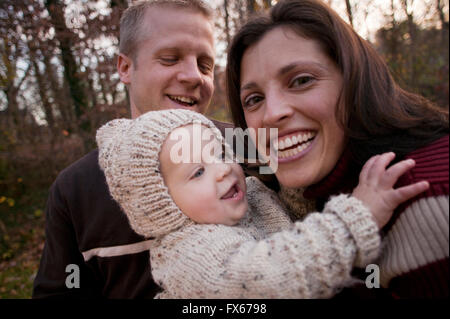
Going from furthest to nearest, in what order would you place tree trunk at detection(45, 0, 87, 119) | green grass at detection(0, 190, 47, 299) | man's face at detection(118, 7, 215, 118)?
tree trunk at detection(45, 0, 87, 119)
green grass at detection(0, 190, 47, 299)
man's face at detection(118, 7, 215, 118)

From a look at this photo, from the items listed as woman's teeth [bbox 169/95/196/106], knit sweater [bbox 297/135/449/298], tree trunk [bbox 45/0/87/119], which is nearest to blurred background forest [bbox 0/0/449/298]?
tree trunk [bbox 45/0/87/119]

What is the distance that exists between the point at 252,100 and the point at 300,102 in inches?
14.4

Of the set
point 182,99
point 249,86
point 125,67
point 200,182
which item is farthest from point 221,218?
point 125,67

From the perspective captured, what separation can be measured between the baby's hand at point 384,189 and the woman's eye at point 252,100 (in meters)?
0.78

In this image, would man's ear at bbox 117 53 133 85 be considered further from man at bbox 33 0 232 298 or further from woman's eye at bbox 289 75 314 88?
woman's eye at bbox 289 75 314 88

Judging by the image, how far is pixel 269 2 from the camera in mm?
5691

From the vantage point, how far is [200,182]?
168cm

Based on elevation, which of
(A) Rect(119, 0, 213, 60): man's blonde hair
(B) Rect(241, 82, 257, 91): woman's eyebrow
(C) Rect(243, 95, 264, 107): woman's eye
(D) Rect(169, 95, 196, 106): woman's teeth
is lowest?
(C) Rect(243, 95, 264, 107): woman's eye

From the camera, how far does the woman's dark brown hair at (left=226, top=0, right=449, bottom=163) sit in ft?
5.09

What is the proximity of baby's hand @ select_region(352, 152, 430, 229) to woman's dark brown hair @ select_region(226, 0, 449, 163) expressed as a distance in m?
0.19

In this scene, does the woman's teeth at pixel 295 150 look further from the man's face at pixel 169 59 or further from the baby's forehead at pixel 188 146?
the man's face at pixel 169 59

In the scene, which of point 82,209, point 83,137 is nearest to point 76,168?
point 82,209

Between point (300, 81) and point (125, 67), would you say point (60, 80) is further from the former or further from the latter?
point (300, 81)
